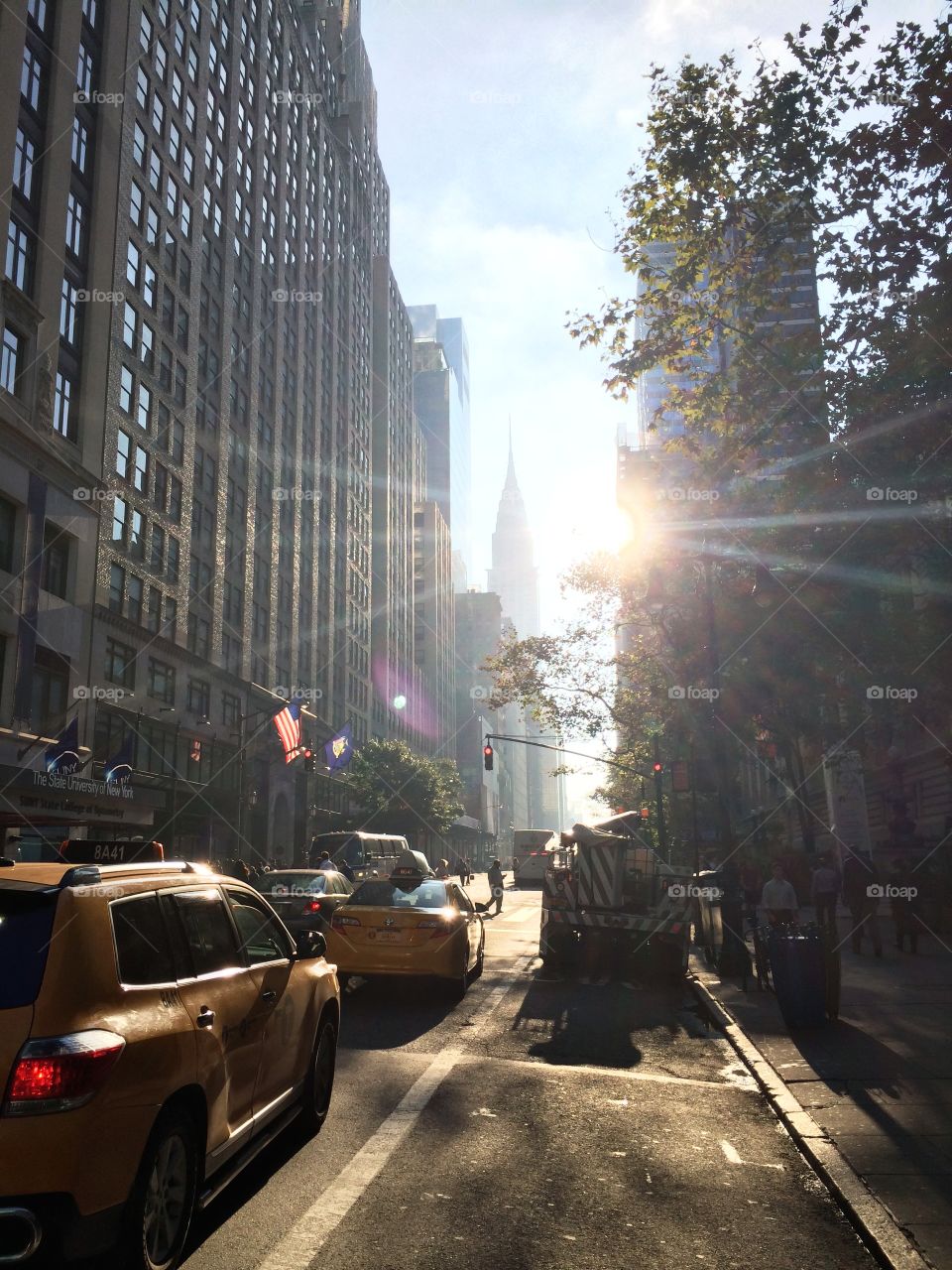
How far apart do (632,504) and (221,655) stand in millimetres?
29490

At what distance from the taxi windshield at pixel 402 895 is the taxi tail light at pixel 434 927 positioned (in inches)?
15.1

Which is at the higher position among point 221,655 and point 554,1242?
point 221,655

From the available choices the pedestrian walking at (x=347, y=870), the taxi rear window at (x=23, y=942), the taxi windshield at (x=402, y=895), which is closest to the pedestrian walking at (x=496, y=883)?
the pedestrian walking at (x=347, y=870)

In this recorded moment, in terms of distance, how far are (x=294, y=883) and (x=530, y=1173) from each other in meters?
13.2

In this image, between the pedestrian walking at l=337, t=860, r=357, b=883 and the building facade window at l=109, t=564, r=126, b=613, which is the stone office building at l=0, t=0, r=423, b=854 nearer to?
the building facade window at l=109, t=564, r=126, b=613

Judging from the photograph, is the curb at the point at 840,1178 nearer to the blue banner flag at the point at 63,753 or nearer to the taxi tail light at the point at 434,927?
the taxi tail light at the point at 434,927

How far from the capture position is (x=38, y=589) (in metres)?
30.9

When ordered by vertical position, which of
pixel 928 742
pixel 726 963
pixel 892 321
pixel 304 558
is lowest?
pixel 726 963

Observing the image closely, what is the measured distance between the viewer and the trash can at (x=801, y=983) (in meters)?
10.6

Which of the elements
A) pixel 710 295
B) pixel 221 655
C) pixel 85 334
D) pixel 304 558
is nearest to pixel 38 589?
pixel 85 334

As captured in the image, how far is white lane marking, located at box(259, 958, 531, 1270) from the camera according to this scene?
4.58 m

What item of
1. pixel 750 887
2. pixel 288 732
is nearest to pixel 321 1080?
pixel 750 887

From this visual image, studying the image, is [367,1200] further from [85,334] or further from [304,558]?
[304,558]

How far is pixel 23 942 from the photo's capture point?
3832mm
